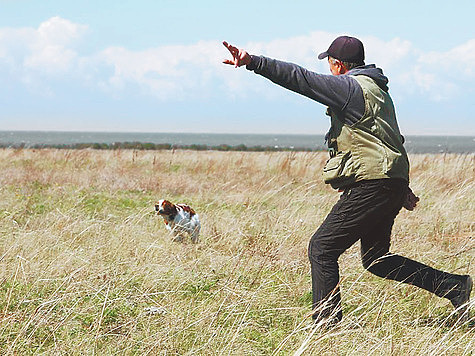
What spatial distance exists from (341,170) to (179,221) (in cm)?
345

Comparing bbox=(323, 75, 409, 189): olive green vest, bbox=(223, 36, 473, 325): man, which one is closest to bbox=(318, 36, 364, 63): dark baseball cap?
bbox=(223, 36, 473, 325): man

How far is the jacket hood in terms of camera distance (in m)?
3.79

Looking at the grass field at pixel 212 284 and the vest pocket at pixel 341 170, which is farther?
the vest pocket at pixel 341 170

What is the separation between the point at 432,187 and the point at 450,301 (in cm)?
661

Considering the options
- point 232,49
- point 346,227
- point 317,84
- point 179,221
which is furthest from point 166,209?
point 317,84

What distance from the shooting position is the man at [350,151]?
3594 millimetres

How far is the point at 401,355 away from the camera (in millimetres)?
3299

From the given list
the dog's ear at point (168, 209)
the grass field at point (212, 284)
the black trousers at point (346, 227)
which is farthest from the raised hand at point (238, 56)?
the dog's ear at point (168, 209)

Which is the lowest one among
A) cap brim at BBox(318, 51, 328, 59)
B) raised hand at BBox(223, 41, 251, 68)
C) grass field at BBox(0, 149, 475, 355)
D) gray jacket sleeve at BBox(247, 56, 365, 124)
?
grass field at BBox(0, 149, 475, 355)

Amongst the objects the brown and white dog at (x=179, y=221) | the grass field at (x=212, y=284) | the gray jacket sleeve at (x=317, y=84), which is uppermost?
the gray jacket sleeve at (x=317, y=84)

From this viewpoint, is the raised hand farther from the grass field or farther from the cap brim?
the grass field

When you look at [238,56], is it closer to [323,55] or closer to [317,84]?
[317,84]

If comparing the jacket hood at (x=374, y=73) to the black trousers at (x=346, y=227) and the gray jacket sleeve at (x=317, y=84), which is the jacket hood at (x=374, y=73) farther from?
the black trousers at (x=346, y=227)

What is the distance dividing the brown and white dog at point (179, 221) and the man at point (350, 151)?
2.91 metres
